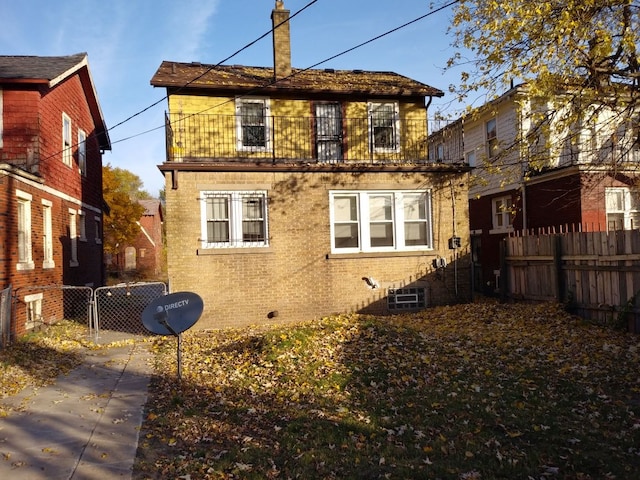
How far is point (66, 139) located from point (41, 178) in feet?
11.5

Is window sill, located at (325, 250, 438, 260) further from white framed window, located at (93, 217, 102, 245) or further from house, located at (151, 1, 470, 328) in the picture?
white framed window, located at (93, 217, 102, 245)

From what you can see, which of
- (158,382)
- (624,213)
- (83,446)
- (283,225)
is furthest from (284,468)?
(624,213)

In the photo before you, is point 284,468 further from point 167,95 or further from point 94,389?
point 167,95

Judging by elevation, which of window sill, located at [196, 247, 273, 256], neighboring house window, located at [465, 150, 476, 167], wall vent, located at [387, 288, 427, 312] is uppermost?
neighboring house window, located at [465, 150, 476, 167]

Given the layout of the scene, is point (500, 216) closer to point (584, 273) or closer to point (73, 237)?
point (584, 273)

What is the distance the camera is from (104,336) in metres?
11.4

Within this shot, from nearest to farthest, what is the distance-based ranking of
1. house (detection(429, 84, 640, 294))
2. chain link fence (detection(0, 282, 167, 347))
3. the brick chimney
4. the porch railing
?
chain link fence (detection(0, 282, 167, 347)) → the porch railing → the brick chimney → house (detection(429, 84, 640, 294))

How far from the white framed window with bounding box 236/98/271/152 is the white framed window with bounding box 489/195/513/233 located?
1031 cm

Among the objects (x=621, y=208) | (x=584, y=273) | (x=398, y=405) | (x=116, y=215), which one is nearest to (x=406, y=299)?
(x=584, y=273)

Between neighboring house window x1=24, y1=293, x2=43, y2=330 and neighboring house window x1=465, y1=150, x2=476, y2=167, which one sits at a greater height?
neighboring house window x1=465, y1=150, x2=476, y2=167

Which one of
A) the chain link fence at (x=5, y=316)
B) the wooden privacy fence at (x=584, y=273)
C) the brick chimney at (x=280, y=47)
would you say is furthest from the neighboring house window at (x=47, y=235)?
the wooden privacy fence at (x=584, y=273)

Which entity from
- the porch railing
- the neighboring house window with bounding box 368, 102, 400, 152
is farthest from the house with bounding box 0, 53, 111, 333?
the neighboring house window with bounding box 368, 102, 400, 152

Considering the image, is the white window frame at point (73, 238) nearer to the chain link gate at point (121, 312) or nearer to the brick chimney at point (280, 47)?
the chain link gate at point (121, 312)

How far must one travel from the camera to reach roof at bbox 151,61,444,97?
43.2 ft
